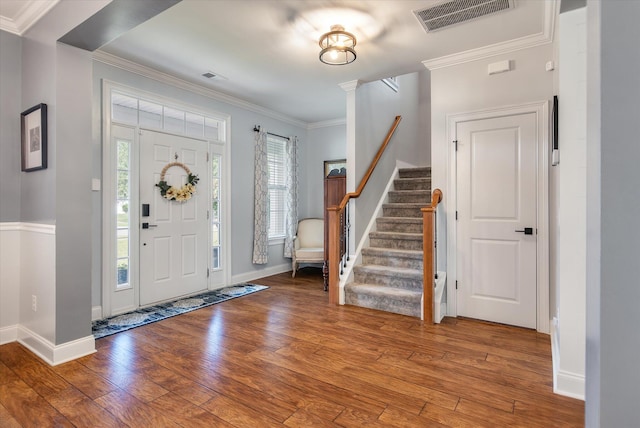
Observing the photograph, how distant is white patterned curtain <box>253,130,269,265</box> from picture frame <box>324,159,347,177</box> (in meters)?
1.21

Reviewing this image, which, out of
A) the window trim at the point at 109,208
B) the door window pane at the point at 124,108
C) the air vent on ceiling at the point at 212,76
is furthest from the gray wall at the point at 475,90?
the door window pane at the point at 124,108

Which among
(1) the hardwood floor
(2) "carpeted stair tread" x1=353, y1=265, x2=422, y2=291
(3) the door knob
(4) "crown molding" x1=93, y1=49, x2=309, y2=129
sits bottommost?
(1) the hardwood floor

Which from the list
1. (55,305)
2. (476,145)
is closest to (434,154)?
(476,145)

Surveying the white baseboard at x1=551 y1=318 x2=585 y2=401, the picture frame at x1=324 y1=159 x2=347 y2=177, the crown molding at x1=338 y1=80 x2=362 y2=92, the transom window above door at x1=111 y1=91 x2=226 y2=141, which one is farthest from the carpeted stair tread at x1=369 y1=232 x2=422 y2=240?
the transom window above door at x1=111 y1=91 x2=226 y2=141

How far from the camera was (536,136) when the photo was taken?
10.2 feet

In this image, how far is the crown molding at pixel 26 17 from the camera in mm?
2449

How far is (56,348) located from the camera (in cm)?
244

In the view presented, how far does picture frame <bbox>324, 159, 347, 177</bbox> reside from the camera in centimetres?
577

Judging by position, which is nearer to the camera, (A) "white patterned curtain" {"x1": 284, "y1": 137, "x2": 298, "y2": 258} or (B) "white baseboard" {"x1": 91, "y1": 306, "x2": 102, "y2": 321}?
(B) "white baseboard" {"x1": 91, "y1": 306, "x2": 102, "y2": 321}

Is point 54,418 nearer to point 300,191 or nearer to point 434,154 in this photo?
point 434,154

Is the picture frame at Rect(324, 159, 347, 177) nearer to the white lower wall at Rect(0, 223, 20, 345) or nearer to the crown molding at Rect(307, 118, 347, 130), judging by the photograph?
the crown molding at Rect(307, 118, 347, 130)

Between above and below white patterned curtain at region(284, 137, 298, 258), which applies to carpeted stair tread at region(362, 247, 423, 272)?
below

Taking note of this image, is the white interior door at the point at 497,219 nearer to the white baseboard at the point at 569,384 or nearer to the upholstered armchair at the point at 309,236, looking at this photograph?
the white baseboard at the point at 569,384

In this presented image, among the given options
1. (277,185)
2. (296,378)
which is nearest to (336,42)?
(296,378)
